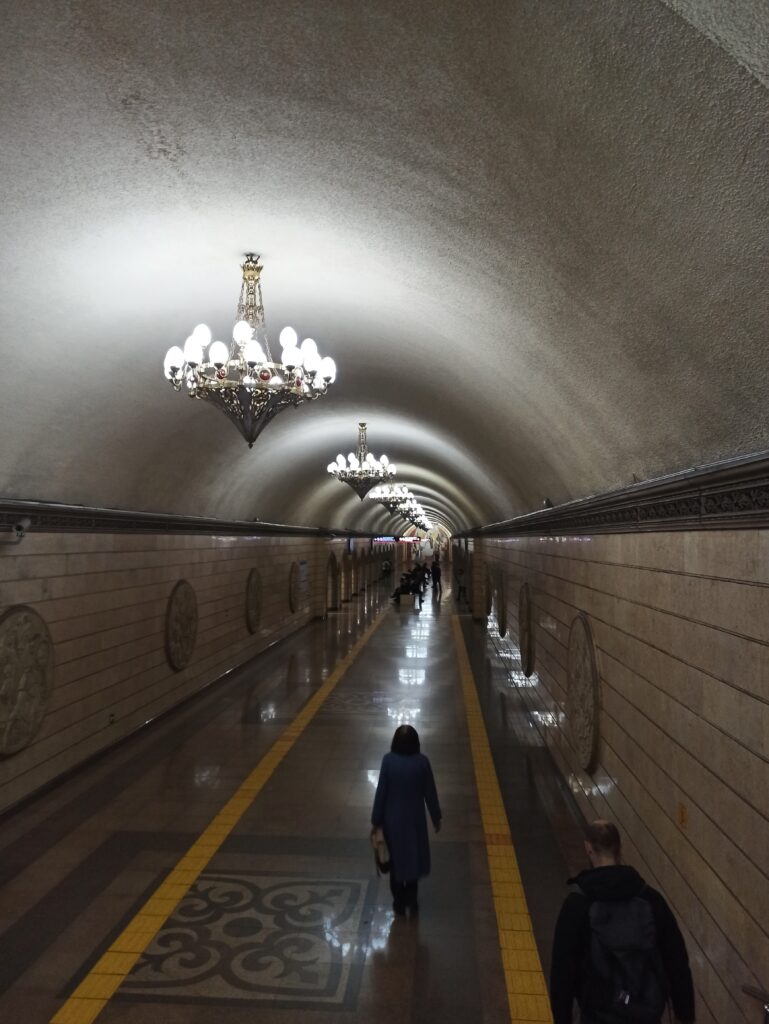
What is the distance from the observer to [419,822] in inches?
200

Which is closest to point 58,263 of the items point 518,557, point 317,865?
point 317,865

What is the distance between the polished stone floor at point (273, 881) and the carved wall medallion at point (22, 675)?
736 mm

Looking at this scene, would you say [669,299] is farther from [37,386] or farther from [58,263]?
[37,386]

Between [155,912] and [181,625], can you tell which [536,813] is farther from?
[181,625]

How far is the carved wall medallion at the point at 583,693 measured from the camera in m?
6.19

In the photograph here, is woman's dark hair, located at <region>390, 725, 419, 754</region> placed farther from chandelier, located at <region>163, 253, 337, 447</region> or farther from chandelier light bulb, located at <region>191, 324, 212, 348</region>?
chandelier light bulb, located at <region>191, 324, 212, 348</region>

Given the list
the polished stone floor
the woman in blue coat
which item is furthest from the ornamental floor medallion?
the woman in blue coat

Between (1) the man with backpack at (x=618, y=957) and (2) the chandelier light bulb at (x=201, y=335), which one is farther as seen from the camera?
(2) the chandelier light bulb at (x=201, y=335)

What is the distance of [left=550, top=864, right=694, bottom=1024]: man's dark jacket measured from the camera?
2.55 metres

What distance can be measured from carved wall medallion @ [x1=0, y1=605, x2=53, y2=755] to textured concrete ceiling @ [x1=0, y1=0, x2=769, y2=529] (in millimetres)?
1156

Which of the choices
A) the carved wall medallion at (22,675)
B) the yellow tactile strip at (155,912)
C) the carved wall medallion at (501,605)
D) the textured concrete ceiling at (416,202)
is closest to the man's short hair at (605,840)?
the textured concrete ceiling at (416,202)

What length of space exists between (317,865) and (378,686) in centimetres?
700

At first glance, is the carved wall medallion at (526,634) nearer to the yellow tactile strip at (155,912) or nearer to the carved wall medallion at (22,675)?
the yellow tactile strip at (155,912)

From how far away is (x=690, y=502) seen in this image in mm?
3930
